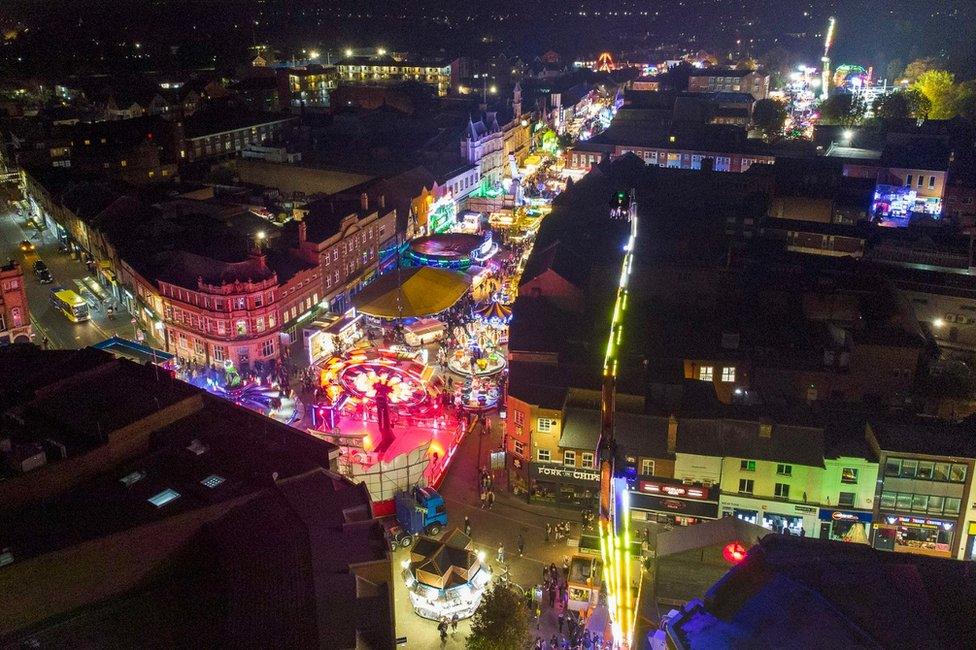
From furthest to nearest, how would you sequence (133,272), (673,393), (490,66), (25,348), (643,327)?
(490,66), (133,272), (643,327), (25,348), (673,393)

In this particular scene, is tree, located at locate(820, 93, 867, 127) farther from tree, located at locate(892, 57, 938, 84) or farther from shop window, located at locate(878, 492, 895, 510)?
shop window, located at locate(878, 492, 895, 510)

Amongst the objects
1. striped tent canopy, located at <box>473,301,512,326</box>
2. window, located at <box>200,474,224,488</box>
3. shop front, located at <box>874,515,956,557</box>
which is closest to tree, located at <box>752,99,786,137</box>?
striped tent canopy, located at <box>473,301,512,326</box>

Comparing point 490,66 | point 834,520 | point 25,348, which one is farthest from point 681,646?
point 490,66

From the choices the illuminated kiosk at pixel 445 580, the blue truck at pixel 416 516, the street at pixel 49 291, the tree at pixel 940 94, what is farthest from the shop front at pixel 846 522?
the tree at pixel 940 94

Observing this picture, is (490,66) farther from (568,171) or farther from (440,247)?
(440,247)

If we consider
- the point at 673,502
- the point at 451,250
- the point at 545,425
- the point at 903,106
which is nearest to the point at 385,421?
the point at 545,425

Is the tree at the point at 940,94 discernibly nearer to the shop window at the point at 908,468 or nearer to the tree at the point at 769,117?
the tree at the point at 769,117

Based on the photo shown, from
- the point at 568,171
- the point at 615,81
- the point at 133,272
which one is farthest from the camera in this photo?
the point at 615,81
